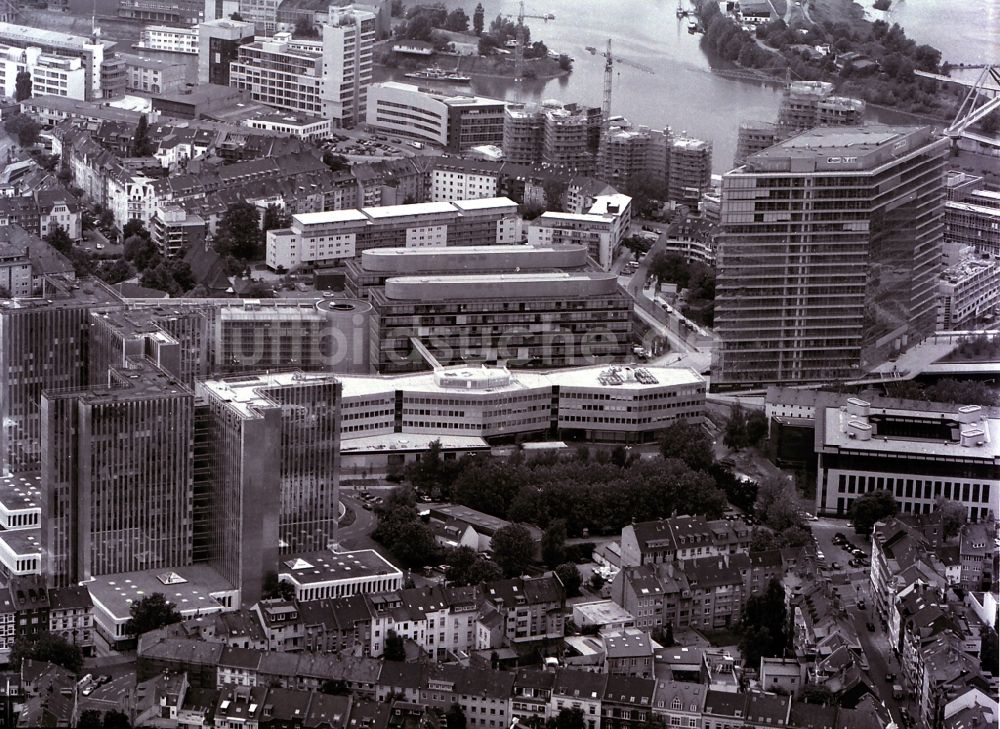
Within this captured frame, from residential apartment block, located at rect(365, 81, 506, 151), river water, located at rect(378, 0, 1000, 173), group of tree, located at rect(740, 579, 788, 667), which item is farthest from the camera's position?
river water, located at rect(378, 0, 1000, 173)

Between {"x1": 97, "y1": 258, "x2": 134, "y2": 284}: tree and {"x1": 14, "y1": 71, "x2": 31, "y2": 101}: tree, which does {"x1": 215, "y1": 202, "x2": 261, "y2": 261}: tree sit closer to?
{"x1": 97, "y1": 258, "x2": 134, "y2": 284}: tree

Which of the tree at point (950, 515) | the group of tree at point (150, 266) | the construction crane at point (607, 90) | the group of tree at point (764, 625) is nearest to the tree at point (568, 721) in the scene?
the group of tree at point (764, 625)

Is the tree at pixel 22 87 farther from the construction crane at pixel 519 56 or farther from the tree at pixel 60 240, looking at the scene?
the construction crane at pixel 519 56

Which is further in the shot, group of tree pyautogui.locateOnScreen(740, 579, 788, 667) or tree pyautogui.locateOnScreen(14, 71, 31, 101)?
tree pyautogui.locateOnScreen(14, 71, 31, 101)

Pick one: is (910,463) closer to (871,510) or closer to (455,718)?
(871,510)

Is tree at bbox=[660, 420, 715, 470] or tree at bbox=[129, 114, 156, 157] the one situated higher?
tree at bbox=[129, 114, 156, 157]

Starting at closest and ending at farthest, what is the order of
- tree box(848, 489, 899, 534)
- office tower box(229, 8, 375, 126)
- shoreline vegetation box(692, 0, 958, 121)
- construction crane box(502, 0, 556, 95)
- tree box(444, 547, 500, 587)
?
tree box(444, 547, 500, 587)
tree box(848, 489, 899, 534)
office tower box(229, 8, 375, 126)
shoreline vegetation box(692, 0, 958, 121)
construction crane box(502, 0, 556, 95)

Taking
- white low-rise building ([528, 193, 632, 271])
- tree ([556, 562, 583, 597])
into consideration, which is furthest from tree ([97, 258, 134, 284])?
tree ([556, 562, 583, 597])

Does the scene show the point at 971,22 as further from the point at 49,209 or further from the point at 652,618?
the point at 652,618
